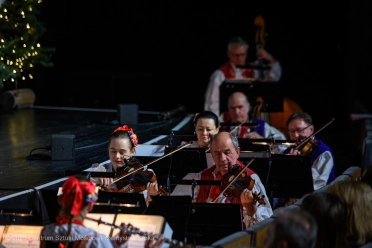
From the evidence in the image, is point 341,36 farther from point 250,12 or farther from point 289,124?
point 289,124

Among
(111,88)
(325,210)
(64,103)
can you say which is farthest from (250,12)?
(325,210)

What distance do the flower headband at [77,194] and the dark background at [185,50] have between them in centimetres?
855

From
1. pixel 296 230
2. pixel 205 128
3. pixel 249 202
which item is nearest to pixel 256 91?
pixel 205 128

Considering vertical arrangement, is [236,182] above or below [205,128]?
below

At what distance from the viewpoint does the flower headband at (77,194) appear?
466cm

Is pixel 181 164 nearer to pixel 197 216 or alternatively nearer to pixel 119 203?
pixel 197 216

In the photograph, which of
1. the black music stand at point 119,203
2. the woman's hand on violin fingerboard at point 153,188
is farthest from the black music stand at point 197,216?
the woman's hand on violin fingerboard at point 153,188

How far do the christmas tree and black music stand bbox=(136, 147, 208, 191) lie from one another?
16.6ft

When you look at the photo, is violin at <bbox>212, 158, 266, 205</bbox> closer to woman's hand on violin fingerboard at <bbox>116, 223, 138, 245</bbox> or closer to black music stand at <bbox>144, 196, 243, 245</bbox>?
black music stand at <bbox>144, 196, 243, 245</bbox>

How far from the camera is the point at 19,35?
41.0 feet

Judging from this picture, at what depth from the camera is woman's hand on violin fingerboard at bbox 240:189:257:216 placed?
616 cm

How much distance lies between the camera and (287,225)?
13.8 ft

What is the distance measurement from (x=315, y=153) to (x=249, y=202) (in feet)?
8.08

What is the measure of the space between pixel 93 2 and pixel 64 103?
1959mm
